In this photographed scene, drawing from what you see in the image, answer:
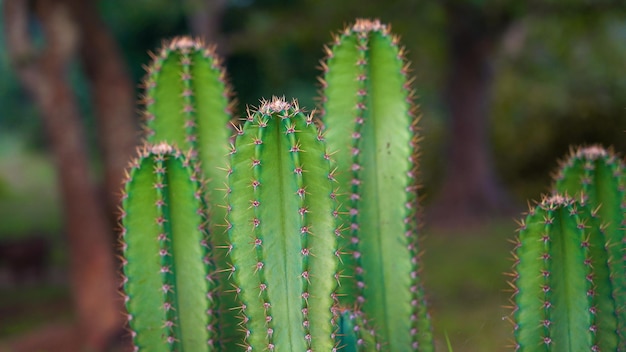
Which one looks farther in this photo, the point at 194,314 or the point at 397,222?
the point at 397,222

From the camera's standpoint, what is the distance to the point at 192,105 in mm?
3410

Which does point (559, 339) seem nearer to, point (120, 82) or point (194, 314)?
point (194, 314)

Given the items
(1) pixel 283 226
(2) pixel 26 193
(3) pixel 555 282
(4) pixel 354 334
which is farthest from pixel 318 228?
(2) pixel 26 193

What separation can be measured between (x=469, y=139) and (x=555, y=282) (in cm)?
1245

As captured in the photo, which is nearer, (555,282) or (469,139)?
(555,282)

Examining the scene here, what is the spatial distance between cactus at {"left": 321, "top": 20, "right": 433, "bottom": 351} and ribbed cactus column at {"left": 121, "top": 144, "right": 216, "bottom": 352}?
577 millimetres

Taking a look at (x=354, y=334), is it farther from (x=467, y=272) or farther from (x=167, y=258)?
(x=467, y=272)

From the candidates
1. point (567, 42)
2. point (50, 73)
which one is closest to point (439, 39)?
point (567, 42)

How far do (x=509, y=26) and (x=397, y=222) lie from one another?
11.3 meters

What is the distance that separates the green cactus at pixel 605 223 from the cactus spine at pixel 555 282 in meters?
0.07

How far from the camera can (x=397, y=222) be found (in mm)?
3057

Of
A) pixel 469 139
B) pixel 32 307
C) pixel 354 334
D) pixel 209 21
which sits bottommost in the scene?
pixel 354 334

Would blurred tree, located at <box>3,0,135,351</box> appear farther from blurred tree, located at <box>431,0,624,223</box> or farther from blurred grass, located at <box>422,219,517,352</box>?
blurred tree, located at <box>431,0,624,223</box>

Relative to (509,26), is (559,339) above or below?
below
